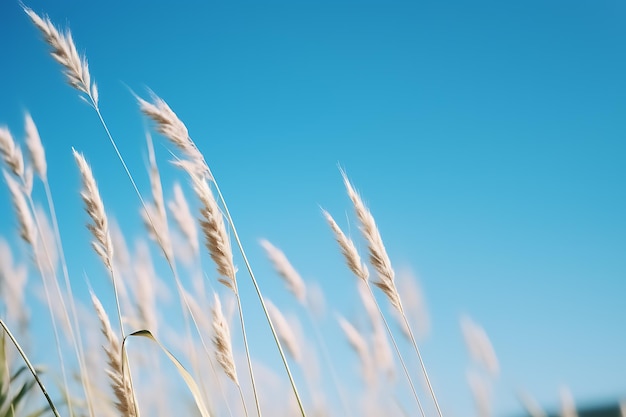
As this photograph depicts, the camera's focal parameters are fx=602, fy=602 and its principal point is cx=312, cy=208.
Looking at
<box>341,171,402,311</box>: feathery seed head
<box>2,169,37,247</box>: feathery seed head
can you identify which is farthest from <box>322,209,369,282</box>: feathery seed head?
<box>2,169,37,247</box>: feathery seed head

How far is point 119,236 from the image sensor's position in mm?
2326

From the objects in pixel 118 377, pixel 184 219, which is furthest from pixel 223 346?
pixel 184 219

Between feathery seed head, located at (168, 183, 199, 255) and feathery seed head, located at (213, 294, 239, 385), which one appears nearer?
feathery seed head, located at (213, 294, 239, 385)

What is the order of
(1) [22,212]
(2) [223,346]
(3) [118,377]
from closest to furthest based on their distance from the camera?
(3) [118,377] → (2) [223,346] → (1) [22,212]

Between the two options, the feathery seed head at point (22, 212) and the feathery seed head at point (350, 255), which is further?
the feathery seed head at point (22, 212)

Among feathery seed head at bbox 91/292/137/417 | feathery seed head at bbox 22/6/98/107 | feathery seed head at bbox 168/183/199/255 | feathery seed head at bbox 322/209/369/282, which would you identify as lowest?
feathery seed head at bbox 91/292/137/417

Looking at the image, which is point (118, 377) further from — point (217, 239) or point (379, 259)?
point (379, 259)

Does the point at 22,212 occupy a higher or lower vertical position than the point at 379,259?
higher

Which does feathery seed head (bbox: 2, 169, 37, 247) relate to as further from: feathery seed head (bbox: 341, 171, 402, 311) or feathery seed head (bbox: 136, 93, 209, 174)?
feathery seed head (bbox: 341, 171, 402, 311)

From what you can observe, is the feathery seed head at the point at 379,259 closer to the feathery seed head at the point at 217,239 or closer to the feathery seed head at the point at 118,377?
the feathery seed head at the point at 217,239

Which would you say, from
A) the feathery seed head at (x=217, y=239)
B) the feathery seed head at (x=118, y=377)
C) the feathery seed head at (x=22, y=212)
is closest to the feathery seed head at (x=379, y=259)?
the feathery seed head at (x=217, y=239)

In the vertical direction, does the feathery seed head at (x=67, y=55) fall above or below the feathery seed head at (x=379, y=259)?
above

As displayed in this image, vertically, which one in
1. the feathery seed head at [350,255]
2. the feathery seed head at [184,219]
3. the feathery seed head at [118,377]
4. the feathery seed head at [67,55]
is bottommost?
the feathery seed head at [118,377]

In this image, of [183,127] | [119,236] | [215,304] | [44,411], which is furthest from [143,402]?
[183,127]
